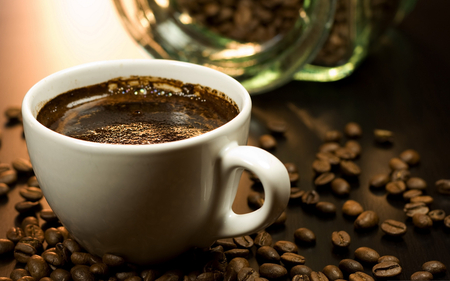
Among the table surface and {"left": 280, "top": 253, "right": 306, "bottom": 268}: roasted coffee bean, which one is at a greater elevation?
{"left": 280, "top": 253, "right": 306, "bottom": 268}: roasted coffee bean

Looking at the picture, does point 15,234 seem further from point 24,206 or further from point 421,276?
point 421,276

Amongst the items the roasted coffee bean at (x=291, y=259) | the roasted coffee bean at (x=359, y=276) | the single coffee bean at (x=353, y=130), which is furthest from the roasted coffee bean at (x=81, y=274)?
the single coffee bean at (x=353, y=130)

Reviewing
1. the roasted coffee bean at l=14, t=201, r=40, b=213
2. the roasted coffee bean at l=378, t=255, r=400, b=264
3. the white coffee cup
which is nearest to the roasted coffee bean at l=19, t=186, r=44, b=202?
the roasted coffee bean at l=14, t=201, r=40, b=213

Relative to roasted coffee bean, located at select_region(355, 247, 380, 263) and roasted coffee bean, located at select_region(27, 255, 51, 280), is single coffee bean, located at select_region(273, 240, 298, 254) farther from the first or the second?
roasted coffee bean, located at select_region(27, 255, 51, 280)

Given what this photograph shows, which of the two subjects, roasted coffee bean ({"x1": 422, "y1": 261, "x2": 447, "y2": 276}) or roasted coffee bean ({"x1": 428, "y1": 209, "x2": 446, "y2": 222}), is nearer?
roasted coffee bean ({"x1": 422, "y1": 261, "x2": 447, "y2": 276})

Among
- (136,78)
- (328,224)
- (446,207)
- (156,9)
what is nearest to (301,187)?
(328,224)

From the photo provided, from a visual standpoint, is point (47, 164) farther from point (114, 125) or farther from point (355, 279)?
point (355, 279)

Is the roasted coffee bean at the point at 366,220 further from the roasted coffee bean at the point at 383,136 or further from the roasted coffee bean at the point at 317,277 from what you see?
the roasted coffee bean at the point at 383,136

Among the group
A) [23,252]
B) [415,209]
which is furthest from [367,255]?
[23,252]
